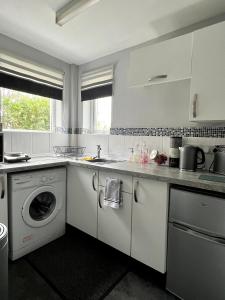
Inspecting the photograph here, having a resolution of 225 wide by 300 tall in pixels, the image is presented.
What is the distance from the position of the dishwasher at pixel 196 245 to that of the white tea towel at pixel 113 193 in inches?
18.3

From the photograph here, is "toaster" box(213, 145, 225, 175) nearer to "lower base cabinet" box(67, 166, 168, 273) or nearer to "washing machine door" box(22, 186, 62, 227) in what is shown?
"lower base cabinet" box(67, 166, 168, 273)

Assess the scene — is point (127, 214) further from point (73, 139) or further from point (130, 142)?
point (73, 139)

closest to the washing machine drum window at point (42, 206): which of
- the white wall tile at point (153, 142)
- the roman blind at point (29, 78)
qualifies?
the white wall tile at point (153, 142)

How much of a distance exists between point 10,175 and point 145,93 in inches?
66.5

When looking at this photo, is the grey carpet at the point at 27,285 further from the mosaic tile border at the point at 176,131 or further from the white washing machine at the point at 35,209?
the mosaic tile border at the point at 176,131

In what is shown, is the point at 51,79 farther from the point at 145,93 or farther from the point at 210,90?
the point at 210,90

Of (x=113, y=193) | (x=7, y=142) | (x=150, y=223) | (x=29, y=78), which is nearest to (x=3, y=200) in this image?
(x=7, y=142)

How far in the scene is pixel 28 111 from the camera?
242cm

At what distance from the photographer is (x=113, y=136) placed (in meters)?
2.45

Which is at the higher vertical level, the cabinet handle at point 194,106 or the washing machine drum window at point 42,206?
the cabinet handle at point 194,106

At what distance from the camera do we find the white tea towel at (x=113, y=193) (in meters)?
1.59

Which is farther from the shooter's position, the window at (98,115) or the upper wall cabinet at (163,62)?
the window at (98,115)

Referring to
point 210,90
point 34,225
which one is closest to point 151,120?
point 210,90

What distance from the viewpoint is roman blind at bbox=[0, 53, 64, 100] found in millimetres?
2080
